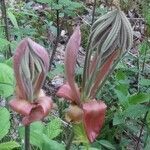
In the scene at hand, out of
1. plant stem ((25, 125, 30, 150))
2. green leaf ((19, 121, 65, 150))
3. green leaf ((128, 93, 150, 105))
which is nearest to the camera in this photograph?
plant stem ((25, 125, 30, 150))

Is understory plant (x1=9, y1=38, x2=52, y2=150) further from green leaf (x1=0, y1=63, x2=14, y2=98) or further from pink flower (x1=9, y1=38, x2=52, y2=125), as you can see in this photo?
green leaf (x1=0, y1=63, x2=14, y2=98)

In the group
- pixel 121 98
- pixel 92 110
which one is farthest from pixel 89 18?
pixel 92 110

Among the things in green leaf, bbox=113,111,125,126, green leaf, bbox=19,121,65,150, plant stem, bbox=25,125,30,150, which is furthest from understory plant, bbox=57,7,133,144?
green leaf, bbox=113,111,125,126

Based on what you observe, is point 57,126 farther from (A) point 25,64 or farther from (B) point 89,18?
(B) point 89,18

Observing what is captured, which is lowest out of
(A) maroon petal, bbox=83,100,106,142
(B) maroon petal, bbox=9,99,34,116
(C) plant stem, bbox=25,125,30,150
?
(C) plant stem, bbox=25,125,30,150

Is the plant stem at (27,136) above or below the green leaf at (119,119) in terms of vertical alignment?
above

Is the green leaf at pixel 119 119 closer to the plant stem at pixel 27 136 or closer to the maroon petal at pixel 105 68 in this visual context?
the plant stem at pixel 27 136

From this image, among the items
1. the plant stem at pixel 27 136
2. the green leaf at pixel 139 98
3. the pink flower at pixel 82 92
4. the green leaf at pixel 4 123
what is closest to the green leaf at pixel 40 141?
the green leaf at pixel 4 123
